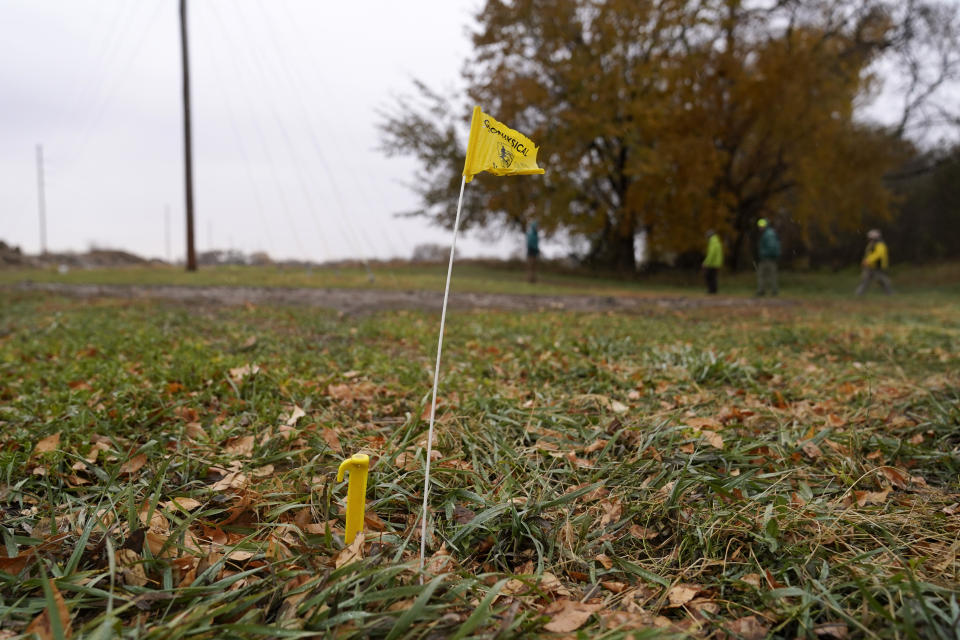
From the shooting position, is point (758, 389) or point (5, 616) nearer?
point (5, 616)

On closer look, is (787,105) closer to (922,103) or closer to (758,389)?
(922,103)

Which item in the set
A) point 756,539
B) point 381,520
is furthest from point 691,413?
point 381,520

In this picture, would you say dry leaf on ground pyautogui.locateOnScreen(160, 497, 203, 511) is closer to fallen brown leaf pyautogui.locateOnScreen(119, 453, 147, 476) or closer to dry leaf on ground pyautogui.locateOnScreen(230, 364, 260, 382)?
fallen brown leaf pyautogui.locateOnScreen(119, 453, 147, 476)

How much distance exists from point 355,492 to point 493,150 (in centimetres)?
119

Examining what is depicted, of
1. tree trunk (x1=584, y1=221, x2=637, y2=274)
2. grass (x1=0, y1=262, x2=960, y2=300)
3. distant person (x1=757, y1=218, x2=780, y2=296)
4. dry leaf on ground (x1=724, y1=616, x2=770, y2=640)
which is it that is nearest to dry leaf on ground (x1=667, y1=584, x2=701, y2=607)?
dry leaf on ground (x1=724, y1=616, x2=770, y2=640)

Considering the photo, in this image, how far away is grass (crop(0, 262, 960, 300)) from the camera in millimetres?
14562

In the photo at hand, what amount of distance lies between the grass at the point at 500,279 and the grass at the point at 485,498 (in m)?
10.3

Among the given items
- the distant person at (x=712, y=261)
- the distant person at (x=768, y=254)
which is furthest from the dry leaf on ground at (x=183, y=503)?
the distant person at (x=712, y=261)

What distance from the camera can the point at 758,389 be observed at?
3.50 meters

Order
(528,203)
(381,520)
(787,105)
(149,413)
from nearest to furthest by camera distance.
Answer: (381,520) < (149,413) < (787,105) < (528,203)

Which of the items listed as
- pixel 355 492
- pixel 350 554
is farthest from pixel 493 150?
pixel 350 554

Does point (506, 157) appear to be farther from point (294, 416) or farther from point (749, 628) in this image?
point (294, 416)

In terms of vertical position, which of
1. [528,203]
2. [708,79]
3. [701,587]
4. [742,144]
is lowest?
[701,587]

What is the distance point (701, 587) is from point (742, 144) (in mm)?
22066
